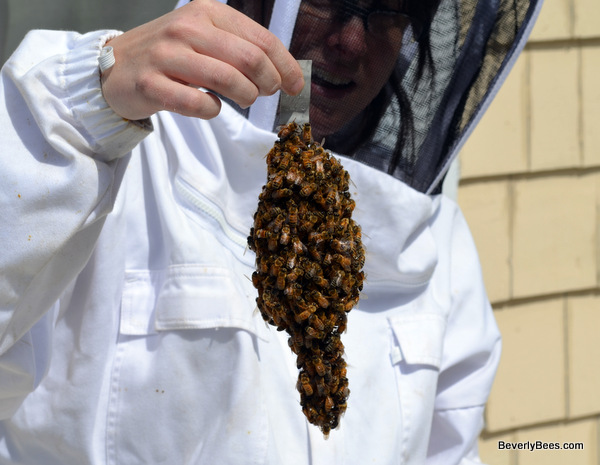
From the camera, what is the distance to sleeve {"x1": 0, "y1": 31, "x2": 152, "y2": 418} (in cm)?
86

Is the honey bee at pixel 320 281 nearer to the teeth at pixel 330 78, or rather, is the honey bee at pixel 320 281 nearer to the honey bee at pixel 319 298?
the honey bee at pixel 319 298

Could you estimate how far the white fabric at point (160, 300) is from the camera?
0.87 meters

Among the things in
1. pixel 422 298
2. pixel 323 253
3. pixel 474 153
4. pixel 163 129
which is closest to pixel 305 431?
pixel 422 298

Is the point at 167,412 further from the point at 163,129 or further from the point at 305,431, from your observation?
the point at 163,129

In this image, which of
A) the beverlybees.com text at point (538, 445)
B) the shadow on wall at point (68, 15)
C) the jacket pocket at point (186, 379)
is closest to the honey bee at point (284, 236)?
the jacket pocket at point (186, 379)

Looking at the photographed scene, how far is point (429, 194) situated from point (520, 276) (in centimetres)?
78

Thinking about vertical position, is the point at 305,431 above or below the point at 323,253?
below

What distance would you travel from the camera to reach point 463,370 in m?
1.46

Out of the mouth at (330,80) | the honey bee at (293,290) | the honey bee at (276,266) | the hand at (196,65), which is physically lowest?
the honey bee at (293,290)

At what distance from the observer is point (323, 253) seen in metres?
0.84

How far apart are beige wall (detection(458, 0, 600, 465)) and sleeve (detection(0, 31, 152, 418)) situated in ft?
4.14

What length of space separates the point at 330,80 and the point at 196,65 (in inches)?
18.0

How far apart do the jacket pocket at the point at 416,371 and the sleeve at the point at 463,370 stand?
9cm

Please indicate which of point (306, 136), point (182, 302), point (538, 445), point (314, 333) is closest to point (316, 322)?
point (314, 333)
